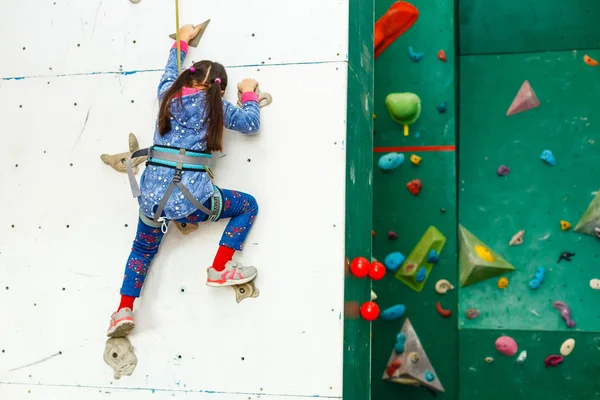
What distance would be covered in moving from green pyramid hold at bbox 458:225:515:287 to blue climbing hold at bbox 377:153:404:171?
0.53m

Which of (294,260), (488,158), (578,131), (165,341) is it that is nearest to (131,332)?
(165,341)

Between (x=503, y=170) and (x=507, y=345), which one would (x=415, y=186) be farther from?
(x=507, y=345)

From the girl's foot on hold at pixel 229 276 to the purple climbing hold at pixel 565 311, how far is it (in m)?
1.76

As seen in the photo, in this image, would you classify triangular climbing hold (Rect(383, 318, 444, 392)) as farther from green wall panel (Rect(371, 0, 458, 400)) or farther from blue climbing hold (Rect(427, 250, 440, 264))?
blue climbing hold (Rect(427, 250, 440, 264))

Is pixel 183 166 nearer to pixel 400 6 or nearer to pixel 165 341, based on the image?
pixel 165 341

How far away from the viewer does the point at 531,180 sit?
3918 mm

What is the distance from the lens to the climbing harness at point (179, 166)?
2.70 metres

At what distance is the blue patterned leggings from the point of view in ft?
9.31

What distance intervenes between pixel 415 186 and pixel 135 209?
1.58 metres

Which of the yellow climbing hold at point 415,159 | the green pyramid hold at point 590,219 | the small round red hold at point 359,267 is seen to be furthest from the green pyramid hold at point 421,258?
the small round red hold at point 359,267

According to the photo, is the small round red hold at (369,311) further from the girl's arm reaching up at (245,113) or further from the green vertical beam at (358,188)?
the girl's arm reaching up at (245,113)

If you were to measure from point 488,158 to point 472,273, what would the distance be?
64 centimetres

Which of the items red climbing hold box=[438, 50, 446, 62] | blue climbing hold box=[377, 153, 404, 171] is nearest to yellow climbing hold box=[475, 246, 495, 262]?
blue climbing hold box=[377, 153, 404, 171]

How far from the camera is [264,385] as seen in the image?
9.46 feet
